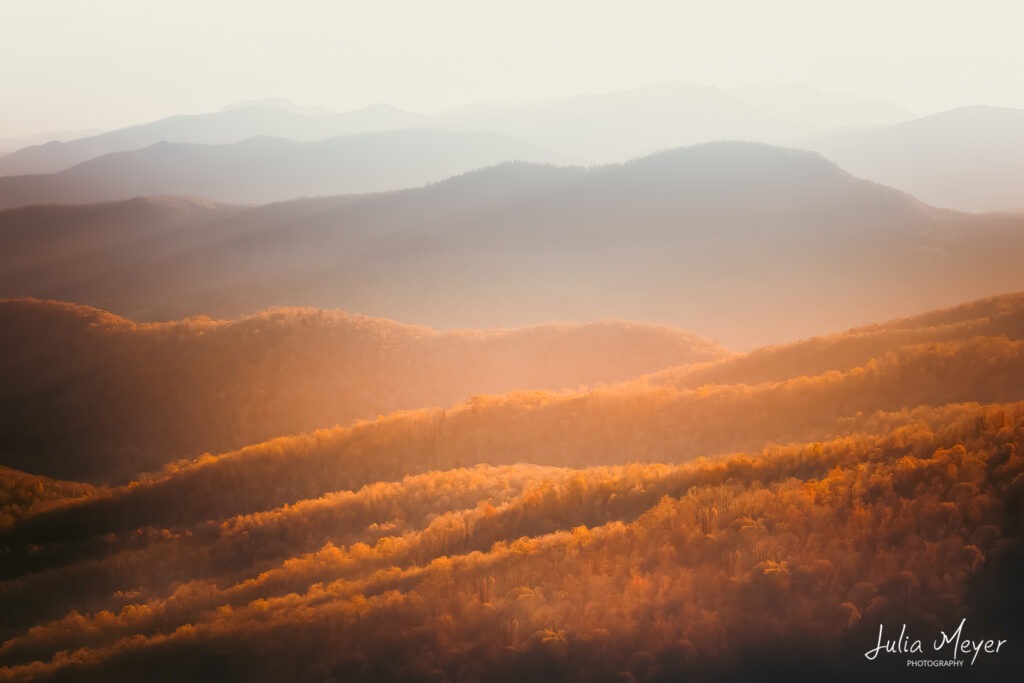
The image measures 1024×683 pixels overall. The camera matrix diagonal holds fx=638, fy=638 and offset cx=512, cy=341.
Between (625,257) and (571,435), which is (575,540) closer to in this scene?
(571,435)

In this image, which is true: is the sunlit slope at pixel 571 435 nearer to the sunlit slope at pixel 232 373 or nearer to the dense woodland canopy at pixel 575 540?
the dense woodland canopy at pixel 575 540

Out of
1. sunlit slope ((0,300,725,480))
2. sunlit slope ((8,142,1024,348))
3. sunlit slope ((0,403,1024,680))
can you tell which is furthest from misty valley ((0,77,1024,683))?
sunlit slope ((8,142,1024,348))

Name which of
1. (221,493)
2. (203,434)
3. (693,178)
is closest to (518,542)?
(221,493)

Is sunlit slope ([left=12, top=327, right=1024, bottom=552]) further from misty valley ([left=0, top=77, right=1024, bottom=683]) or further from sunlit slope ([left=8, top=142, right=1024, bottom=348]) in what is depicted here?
sunlit slope ([left=8, top=142, right=1024, bottom=348])

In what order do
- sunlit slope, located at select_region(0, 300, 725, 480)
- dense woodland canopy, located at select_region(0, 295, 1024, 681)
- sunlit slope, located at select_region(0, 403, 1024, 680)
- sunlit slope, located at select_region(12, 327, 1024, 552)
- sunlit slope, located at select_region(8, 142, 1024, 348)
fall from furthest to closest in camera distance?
sunlit slope, located at select_region(8, 142, 1024, 348) < sunlit slope, located at select_region(0, 300, 725, 480) < sunlit slope, located at select_region(12, 327, 1024, 552) < dense woodland canopy, located at select_region(0, 295, 1024, 681) < sunlit slope, located at select_region(0, 403, 1024, 680)

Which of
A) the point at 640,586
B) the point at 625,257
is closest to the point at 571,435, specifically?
the point at 640,586

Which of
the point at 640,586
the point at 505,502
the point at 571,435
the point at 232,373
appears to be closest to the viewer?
the point at 640,586

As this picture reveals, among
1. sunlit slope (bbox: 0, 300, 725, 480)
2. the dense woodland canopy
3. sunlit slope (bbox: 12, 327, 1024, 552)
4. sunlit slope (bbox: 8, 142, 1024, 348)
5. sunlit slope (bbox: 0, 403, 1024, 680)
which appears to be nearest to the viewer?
sunlit slope (bbox: 0, 403, 1024, 680)
